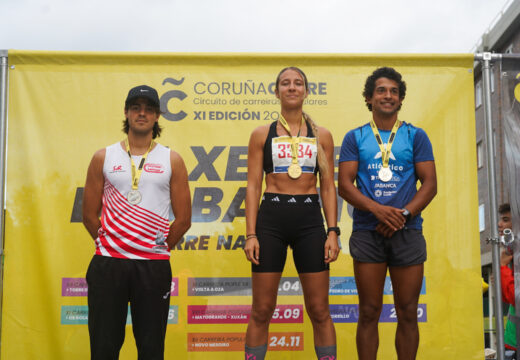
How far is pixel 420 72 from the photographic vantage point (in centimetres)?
477

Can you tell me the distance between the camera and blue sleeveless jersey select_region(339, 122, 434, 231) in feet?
11.8

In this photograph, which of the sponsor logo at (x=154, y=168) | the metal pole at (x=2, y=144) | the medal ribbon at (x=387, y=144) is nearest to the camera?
the sponsor logo at (x=154, y=168)

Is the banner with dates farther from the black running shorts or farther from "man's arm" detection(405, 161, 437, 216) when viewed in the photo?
the black running shorts

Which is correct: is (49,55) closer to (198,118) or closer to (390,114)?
(198,118)

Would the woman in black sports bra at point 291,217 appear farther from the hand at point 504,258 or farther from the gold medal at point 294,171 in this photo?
the hand at point 504,258

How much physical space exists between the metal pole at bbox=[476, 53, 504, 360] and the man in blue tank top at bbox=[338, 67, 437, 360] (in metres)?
1.08

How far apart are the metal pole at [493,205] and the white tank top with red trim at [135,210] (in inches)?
99.9

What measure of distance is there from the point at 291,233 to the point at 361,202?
0.47m

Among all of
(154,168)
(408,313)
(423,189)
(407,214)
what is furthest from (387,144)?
(154,168)

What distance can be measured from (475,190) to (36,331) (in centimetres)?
366

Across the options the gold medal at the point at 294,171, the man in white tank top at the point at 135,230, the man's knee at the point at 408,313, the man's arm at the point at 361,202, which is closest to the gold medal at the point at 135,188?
the man in white tank top at the point at 135,230

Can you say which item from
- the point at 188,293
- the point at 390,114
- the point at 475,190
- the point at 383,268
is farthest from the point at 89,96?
the point at 475,190

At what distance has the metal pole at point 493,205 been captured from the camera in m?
4.32

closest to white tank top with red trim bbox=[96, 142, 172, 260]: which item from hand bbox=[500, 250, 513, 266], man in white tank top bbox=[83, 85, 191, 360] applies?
man in white tank top bbox=[83, 85, 191, 360]
